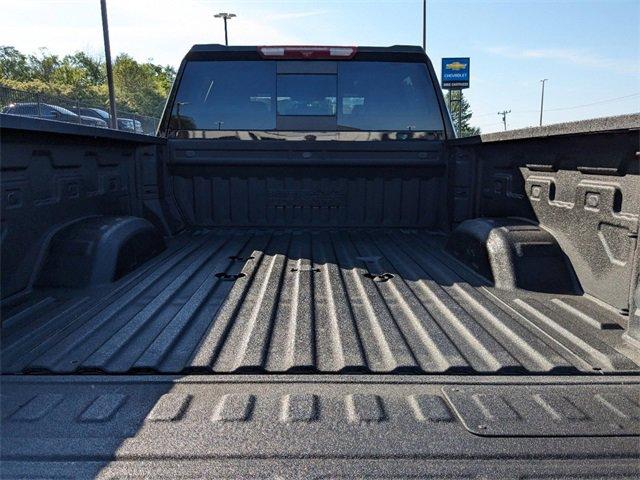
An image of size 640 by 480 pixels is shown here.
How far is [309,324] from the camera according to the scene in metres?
2.25

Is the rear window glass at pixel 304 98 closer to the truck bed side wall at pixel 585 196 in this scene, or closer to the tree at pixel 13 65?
the truck bed side wall at pixel 585 196

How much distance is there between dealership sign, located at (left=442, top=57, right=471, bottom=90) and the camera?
Result: 1150 inches

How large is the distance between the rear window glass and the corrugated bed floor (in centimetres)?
152

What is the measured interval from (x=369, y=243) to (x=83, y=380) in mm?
2618

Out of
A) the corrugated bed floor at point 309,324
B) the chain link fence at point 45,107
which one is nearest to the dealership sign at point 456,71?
the chain link fence at point 45,107

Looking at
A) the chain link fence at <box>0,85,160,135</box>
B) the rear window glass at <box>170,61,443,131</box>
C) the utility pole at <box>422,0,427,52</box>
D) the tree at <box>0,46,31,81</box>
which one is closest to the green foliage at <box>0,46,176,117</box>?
the tree at <box>0,46,31,81</box>

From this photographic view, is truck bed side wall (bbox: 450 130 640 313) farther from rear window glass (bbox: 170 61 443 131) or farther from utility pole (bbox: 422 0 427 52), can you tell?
utility pole (bbox: 422 0 427 52)

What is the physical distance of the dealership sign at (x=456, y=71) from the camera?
95.8 feet

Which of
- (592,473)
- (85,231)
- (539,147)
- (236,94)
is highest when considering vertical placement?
(236,94)

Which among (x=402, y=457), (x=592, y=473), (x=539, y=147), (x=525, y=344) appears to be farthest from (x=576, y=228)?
(x=402, y=457)

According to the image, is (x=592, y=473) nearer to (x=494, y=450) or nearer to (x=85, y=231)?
(x=494, y=450)

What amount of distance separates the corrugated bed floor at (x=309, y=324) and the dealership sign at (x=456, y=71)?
94.9 ft

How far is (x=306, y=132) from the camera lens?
4.20m

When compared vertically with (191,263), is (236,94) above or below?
above
